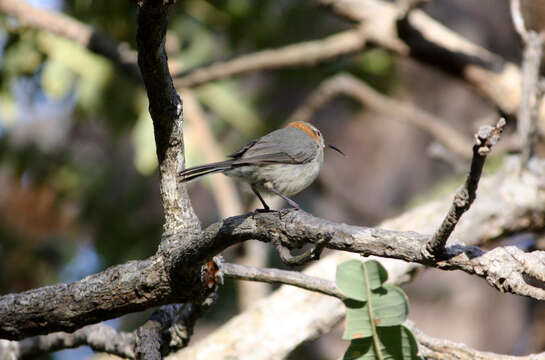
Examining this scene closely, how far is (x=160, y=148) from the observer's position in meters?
1.99

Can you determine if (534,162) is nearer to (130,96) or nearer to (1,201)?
(130,96)

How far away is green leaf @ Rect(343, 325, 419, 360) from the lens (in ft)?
5.28

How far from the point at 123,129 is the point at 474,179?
192 inches

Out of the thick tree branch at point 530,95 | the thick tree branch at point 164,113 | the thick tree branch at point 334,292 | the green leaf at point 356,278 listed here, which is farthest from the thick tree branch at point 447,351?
the thick tree branch at point 530,95

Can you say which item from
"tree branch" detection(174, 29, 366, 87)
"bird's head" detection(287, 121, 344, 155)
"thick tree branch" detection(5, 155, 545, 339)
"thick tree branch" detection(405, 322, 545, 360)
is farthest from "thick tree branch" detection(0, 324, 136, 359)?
"tree branch" detection(174, 29, 366, 87)

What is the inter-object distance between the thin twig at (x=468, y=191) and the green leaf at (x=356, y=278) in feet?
0.49

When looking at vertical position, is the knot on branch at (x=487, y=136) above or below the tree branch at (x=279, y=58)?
below

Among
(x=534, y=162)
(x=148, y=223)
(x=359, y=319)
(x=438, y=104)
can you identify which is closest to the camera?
(x=359, y=319)

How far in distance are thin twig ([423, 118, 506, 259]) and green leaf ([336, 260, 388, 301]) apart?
0.49ft

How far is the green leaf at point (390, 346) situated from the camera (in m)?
1.61

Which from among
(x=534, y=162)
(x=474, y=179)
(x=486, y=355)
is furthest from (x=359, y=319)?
(x=534, y=162)

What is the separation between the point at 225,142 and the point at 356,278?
5.08m

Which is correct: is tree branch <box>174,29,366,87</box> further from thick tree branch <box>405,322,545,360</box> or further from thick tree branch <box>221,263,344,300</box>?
thick tree branch <box>405,322,545,360</box>

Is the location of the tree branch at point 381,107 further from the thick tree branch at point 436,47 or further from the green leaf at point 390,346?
the green leaf at point 390,346
